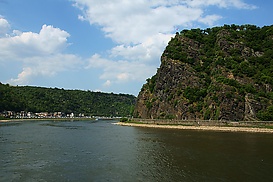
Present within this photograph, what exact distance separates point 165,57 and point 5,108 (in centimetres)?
10381

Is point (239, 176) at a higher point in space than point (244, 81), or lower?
lower

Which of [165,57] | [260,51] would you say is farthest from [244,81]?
[165,57]

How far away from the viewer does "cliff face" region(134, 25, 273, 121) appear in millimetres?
94688

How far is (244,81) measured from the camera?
10544 cm

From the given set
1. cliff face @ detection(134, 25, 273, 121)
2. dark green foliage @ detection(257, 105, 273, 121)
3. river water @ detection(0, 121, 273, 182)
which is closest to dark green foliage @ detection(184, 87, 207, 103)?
cliff face @ detection(134, 25, 273, 121)

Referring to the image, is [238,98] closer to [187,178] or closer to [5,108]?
[187,178]

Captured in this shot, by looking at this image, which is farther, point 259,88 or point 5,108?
point 5,108

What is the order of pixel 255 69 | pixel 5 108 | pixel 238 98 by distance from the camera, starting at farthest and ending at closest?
pixel 5 108 < pixel 255 69 < pixel 238 98

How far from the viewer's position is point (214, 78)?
111250mm

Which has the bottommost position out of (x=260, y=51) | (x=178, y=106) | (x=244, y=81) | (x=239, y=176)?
(x=239, y=176)

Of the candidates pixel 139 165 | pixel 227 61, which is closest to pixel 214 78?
pixel 227 61

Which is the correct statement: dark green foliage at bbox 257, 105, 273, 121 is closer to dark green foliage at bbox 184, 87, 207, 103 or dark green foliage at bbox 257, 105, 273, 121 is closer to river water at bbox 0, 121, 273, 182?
dark green foliage at bbox 184, 87, 207, 103

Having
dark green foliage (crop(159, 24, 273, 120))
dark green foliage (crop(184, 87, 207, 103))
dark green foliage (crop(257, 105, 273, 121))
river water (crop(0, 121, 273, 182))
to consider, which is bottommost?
river water (crop(0, 121, 273, 182))

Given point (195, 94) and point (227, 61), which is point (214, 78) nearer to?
point (195, 94)
